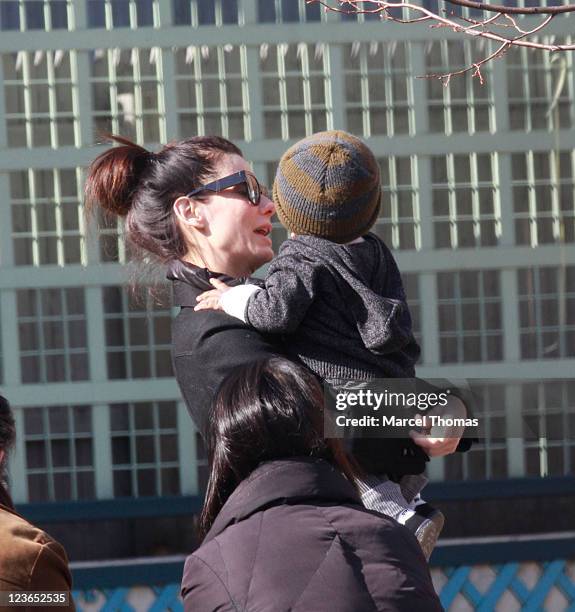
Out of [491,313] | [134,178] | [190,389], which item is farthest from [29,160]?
[190,389]

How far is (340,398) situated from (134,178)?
607mm

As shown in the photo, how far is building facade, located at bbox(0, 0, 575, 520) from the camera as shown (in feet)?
15.6

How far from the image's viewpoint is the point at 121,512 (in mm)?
4746

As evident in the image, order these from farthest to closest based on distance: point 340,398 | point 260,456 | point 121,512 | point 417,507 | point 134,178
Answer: point 121,512
point 134,178
point 417,507
point 340,398
point 260,456

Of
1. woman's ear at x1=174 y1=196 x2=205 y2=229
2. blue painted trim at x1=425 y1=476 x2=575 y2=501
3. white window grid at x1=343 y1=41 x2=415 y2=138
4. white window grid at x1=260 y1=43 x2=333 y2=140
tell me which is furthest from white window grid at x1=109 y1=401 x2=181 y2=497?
woman's ear at x1=174 y1=196 x2=205 y2=229

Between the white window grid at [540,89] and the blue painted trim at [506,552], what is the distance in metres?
1.54

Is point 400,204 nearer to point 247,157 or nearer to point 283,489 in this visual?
point 247,157

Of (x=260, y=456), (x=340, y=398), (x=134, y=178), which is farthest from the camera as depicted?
(x=134, y=178)

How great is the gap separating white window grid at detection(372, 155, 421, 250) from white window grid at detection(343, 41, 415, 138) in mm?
165

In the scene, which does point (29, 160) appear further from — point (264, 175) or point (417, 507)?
point (417, 507)

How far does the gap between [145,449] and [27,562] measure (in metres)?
2.85

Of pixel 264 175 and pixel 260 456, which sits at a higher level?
pixel 264 175

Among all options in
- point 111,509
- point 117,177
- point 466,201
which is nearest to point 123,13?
point 466,201

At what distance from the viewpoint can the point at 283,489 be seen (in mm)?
1694
